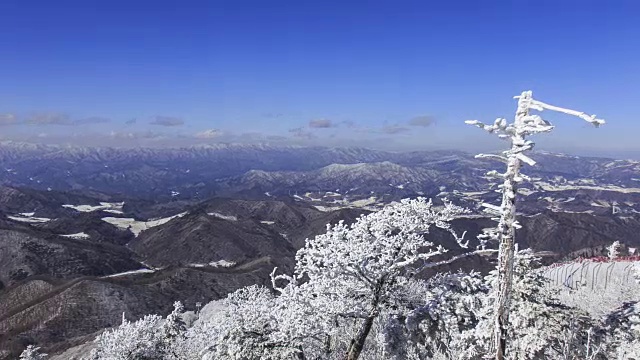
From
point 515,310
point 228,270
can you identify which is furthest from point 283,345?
point 228,270

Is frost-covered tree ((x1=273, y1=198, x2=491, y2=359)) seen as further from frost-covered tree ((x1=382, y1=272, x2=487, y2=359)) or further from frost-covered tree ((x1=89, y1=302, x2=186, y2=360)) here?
frost-covered tree ((x1=89, y1=302, x2=186, y2=360))

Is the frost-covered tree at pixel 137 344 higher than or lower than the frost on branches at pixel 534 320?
lower

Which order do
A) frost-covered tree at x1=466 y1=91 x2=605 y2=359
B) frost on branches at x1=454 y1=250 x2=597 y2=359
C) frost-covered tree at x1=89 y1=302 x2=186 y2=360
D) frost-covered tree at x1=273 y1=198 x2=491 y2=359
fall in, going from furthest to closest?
frost-covered tree at x1=89 y1=302 x2=186 y2=360, frost on branches at x1=454 y1=250 x2=597 y2=359, frost-covered tree at x1=273 y1=198 x2=491 y2=359, frost-covered tree at x1=466 y1=91 x2=605 y2=359

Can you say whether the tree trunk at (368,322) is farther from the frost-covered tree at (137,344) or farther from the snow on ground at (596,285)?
the snow on ground at (596,285)

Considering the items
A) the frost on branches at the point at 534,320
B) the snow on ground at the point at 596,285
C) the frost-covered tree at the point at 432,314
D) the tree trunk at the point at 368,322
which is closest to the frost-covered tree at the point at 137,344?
the tree trunk at the point at 368,322

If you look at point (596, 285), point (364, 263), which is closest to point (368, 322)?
point (364, 263)

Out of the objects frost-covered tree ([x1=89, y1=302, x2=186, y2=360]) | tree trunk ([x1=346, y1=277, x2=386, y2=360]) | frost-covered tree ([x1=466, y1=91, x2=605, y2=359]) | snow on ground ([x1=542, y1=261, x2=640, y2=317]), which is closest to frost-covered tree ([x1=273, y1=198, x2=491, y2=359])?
tree trunk ([x1=346, y1=277, x2=386, y2=360])
